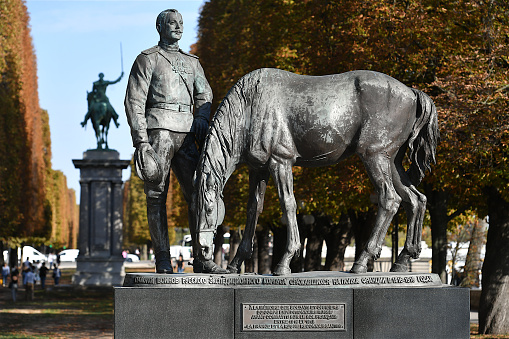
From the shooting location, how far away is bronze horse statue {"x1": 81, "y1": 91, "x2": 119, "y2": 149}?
3706 centimetres

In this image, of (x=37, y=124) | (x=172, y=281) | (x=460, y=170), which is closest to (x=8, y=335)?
(x=460, y=170)

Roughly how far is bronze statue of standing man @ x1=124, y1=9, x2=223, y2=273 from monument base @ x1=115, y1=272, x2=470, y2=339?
848 millimetres

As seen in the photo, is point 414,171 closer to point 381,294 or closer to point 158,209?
point 381,294

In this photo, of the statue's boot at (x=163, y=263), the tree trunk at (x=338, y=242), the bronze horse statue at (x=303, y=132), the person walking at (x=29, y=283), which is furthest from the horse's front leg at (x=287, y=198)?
the person walking at (x=29, y=283)

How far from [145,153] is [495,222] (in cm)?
1224

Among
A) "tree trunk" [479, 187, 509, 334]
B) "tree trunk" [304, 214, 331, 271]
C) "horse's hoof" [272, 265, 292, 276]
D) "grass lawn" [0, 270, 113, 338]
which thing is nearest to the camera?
"horse's hoof" [272, 265, 292, 276]

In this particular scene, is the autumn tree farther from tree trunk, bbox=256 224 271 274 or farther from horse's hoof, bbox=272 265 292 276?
horse's hoof, bbox=272 265 292 276

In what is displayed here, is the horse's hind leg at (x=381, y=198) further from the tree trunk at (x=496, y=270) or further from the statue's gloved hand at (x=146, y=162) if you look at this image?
the tree trunk at (x=496, y=270)

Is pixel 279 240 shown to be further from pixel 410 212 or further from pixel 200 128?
pixel 410 212

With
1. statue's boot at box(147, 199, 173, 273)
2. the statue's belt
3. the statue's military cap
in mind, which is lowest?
statue's boot at box(147, 199, 173, 273)

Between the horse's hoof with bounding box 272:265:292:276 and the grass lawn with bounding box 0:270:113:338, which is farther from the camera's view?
the grass lawn with bounding box 0:270:113:338

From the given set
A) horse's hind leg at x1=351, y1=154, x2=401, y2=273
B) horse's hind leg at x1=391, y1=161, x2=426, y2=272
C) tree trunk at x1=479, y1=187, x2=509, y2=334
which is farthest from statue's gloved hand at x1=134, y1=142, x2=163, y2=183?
tree trunk at x1=479, y1=187, x2=509, y2=334

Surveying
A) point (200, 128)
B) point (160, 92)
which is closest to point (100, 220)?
point (200, 128)

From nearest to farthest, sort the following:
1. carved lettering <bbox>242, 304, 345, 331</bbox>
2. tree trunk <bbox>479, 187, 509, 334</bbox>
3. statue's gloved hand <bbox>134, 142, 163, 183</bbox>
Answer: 1. carved lettering <bbox>242, 304, 345, 331</bbox>
2. statue's gloved hand <bbox>134, 142, 163, 183</bbox>
3. tree trunk <bbox>479, 187, 509, 334</bbox>
